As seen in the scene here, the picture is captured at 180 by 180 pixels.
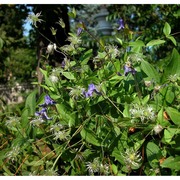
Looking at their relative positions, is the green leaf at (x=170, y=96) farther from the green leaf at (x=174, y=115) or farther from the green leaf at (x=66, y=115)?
the green leaf at (x=66, y=115)

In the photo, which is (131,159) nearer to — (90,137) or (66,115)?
(90,137)

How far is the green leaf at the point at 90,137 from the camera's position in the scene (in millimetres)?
1027

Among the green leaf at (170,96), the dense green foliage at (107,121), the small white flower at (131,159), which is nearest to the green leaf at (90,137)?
the dense green foliage at (107,121)

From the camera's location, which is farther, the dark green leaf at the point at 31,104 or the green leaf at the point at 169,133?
the dark green leaf at the point at 31,104

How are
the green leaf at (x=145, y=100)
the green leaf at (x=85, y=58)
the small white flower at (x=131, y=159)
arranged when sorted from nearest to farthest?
the small white flower at (x=131, y=159) → the green leaf at (x=145, y=100) → the green leaf at (x=85, y=58)

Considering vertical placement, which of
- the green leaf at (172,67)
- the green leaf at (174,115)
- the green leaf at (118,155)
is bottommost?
the green leaf at (118,155)

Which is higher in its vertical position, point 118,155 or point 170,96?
point 170,96

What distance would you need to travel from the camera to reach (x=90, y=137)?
1.03m

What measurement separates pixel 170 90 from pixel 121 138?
0.66ft

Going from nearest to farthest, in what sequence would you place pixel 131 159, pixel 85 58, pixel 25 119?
pixel 131 159 → pixel 25 119 → pixel 85 58

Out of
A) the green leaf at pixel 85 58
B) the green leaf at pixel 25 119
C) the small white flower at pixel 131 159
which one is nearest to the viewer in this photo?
the small white flower at pixel 131 159

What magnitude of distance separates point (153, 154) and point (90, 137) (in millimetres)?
182

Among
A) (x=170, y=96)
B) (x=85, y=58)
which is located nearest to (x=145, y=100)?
(x=170, y=96)

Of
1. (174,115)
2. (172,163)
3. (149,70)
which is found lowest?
(172,163)
